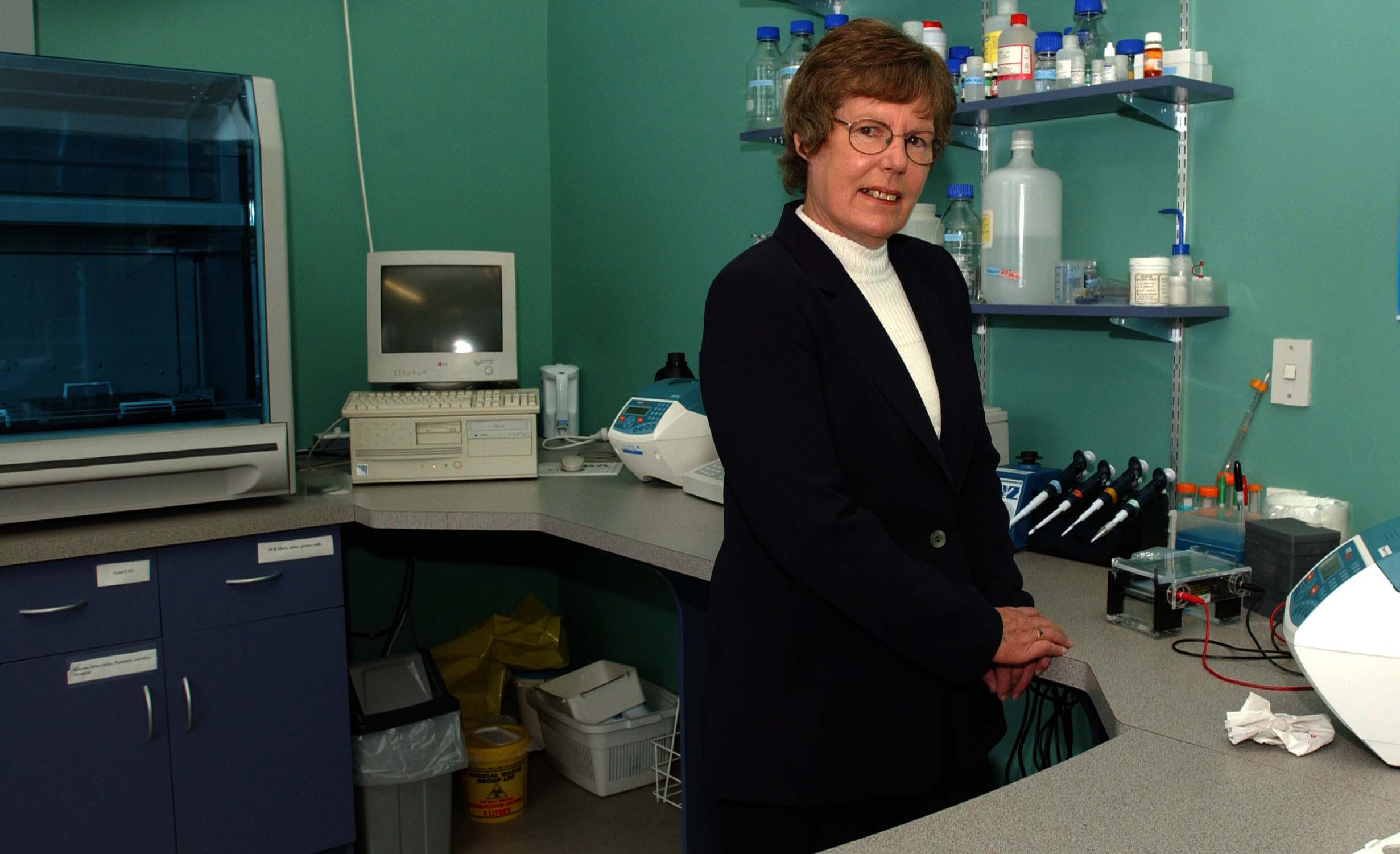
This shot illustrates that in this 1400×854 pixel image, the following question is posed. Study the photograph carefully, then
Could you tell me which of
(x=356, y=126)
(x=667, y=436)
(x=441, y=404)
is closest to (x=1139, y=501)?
(x=667, y=436)

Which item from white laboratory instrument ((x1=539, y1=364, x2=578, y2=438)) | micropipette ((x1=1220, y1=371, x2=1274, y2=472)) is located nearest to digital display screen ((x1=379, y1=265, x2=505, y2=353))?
white laboratory instrument ((x1=539, y1=364, x2=578, y2=438))

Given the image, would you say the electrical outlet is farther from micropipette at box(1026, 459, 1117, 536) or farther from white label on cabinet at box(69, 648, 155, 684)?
white label on cabinet at box(69, 648, 155, 684)

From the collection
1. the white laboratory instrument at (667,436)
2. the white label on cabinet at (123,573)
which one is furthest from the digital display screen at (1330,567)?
the white label on cabinet at (123,573)

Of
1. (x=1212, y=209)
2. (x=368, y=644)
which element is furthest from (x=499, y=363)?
(x=1212, y=209)

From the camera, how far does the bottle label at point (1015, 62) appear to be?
204cm

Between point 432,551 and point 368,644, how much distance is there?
323 mm

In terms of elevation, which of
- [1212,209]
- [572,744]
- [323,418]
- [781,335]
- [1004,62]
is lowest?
[572,744]

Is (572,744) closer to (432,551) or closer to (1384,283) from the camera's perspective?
(432,551)

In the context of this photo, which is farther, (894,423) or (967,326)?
(967,326)

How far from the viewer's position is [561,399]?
3301 millimetres

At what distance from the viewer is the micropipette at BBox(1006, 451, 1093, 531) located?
2.00 m

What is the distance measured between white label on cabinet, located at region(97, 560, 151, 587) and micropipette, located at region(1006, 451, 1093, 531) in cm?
162

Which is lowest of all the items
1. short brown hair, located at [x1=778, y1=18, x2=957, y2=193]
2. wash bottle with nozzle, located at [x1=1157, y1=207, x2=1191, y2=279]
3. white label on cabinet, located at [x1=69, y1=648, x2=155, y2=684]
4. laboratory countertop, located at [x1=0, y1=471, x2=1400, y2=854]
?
white label on cabinet, located at [x1=69, y1=648, x2=155, y2=684]

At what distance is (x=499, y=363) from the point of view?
2.96 metres
